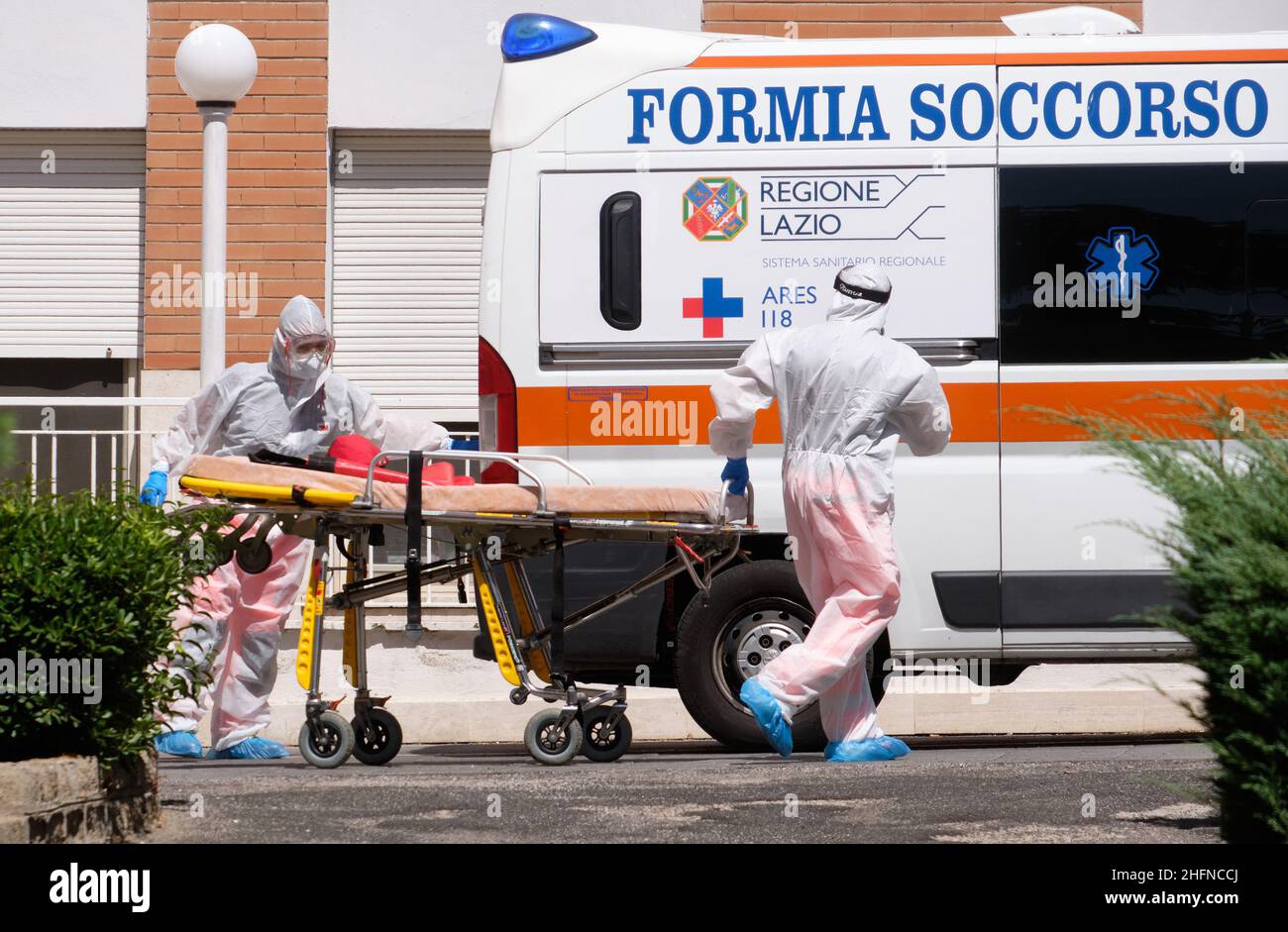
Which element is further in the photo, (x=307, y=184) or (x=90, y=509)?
(x=307, y=184)

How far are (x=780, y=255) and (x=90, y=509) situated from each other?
3263 mm

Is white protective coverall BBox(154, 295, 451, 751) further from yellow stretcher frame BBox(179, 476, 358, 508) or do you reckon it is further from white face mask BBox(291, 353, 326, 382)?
yellow stretcher frame BBox(179, 476, 358, 508)

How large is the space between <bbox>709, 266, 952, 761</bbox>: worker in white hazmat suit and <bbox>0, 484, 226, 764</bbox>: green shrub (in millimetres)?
2276

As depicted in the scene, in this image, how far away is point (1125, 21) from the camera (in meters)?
9.26

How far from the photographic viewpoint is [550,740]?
753 cm

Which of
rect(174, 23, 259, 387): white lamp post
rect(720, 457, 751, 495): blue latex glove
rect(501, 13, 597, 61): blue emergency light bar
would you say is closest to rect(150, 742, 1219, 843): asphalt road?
rect(720, 457, 751, 495): blue latex glove

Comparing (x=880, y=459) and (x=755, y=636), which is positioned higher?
(x=880, y=459)

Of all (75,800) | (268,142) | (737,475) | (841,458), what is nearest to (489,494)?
(737,475)

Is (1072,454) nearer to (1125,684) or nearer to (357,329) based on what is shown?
(1125,684)

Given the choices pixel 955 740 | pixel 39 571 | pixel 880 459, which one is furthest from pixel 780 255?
pixel 39 571

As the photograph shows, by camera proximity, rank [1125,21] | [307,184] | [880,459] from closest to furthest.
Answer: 1. [880,459]
2. [1125,21]
3. [307,184]

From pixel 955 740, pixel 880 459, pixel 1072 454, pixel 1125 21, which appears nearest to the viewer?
pixel 880 459

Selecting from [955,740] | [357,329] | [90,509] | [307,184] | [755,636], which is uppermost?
[307,184]

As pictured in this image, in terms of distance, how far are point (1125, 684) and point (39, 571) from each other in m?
6.39
